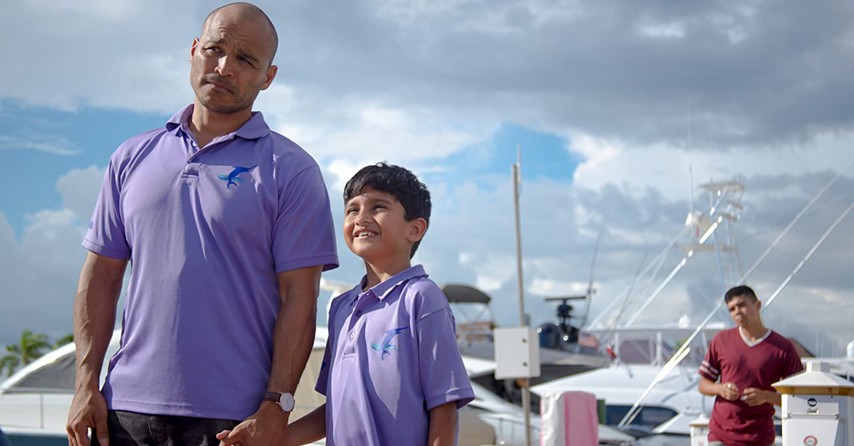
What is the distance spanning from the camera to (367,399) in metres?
2.74

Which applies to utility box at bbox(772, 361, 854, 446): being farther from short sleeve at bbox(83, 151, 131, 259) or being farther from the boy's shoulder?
short sleeve at bbox(83, 151, 131, 259)

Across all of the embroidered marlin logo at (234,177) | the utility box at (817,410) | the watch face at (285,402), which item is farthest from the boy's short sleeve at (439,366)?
the utility box at (817,410)

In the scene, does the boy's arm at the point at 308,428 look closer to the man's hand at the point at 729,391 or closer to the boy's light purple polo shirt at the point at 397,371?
the boy's light purple polo shirt at the point at 397,371

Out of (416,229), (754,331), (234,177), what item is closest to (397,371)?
(416,229)

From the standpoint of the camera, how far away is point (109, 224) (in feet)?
9.26

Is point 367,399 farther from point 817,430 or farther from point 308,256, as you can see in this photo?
point 817,430

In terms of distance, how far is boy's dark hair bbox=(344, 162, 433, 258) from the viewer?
298 cm

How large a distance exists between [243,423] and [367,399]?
0.38m

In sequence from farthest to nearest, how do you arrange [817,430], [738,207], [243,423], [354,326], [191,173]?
[738,207]
[817,430]
[354,326]
[191,173]
[243,423]

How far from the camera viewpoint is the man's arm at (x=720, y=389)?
676cm

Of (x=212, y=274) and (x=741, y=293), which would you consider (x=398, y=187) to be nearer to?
(x=212, y=274)

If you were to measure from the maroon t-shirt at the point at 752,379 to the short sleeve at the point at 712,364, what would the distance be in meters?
0.11

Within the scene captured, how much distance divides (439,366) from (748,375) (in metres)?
4.64

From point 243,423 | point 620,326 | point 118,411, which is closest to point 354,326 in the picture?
point 243,423
